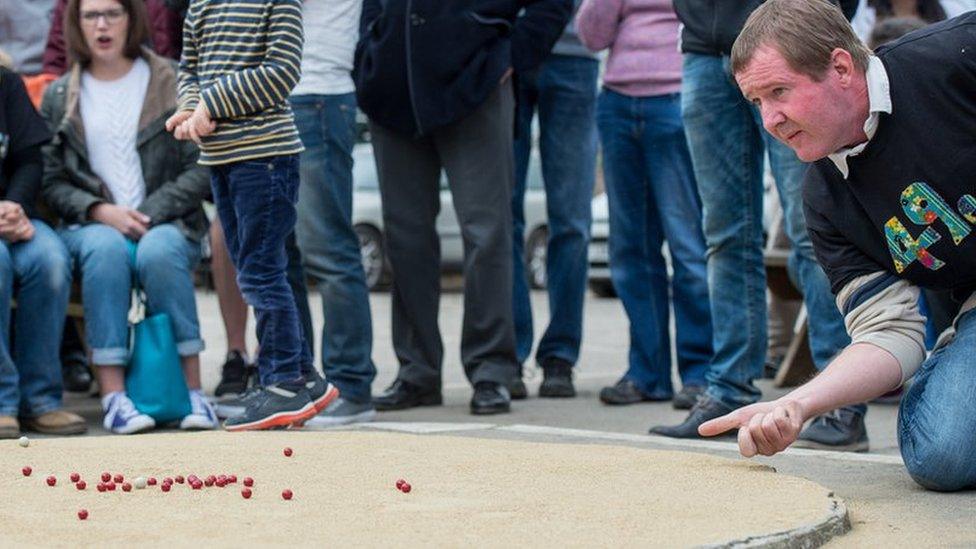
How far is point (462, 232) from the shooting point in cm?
662

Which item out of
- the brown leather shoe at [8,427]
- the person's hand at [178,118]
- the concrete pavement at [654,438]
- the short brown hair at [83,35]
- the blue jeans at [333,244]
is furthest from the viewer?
the short brown hair at [83,35]

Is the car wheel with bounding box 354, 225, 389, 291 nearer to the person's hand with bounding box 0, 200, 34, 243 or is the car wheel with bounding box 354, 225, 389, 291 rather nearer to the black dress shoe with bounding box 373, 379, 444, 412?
the black dress shoe with bounding box 373, 379, 444, 412

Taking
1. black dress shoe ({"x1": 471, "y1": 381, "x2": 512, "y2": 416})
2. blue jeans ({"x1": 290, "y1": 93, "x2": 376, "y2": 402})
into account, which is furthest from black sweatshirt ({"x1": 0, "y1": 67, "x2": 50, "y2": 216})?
black dress shoe ({"x1": 471, "y1": 381, "x2": 512, "y2": 416})

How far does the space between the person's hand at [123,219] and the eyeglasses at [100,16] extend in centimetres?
81

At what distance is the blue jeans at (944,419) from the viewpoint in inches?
A: 162

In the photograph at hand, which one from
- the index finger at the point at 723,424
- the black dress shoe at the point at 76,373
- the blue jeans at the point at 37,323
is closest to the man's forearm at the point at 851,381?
the index finger at the point at 723,424

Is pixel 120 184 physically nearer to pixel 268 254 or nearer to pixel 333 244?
pixel 333 244

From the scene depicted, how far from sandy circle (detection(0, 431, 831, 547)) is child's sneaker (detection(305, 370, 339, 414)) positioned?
647mm

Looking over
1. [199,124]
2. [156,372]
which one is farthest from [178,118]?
[156,372]

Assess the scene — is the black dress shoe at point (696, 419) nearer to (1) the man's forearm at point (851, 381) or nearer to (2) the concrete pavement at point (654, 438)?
(2) the concrete pavement at point (654, 438)

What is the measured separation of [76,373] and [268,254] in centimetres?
230

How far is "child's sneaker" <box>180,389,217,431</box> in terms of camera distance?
6.10 meters

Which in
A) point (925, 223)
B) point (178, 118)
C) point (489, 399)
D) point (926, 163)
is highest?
point (926, 163)

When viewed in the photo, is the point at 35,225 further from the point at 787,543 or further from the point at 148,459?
the point at 787,543
